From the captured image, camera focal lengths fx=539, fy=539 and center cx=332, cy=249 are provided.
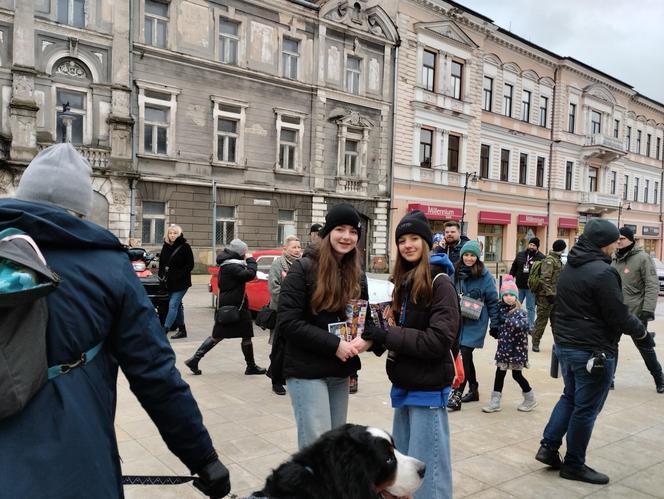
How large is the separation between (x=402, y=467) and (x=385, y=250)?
1016 inches

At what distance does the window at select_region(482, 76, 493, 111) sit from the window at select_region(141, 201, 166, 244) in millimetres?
20425

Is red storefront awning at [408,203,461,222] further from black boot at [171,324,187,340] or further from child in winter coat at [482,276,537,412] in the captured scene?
child in winter coat at [482,276,537,412]

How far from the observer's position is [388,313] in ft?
11.0

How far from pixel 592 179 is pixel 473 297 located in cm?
3976

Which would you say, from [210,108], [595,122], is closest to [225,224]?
[210,108]

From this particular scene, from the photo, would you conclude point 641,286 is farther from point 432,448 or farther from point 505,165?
point 505,165

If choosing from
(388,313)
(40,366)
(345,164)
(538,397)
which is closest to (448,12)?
(345,164)

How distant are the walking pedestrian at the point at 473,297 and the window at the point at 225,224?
17969 millimetres

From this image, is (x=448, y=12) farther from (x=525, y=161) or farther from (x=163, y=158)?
(x=163, y=158)

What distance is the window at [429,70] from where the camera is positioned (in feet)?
95.1

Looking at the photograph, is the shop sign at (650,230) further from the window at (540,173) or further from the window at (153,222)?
the window at (153,222)

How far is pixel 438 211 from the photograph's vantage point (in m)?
29.8

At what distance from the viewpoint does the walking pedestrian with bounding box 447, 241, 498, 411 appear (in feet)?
19.5

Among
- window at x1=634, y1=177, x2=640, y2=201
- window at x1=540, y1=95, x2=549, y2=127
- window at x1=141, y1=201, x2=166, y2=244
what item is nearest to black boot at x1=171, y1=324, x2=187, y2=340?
window at x1=141, y1=201, x2=166, y2=244
